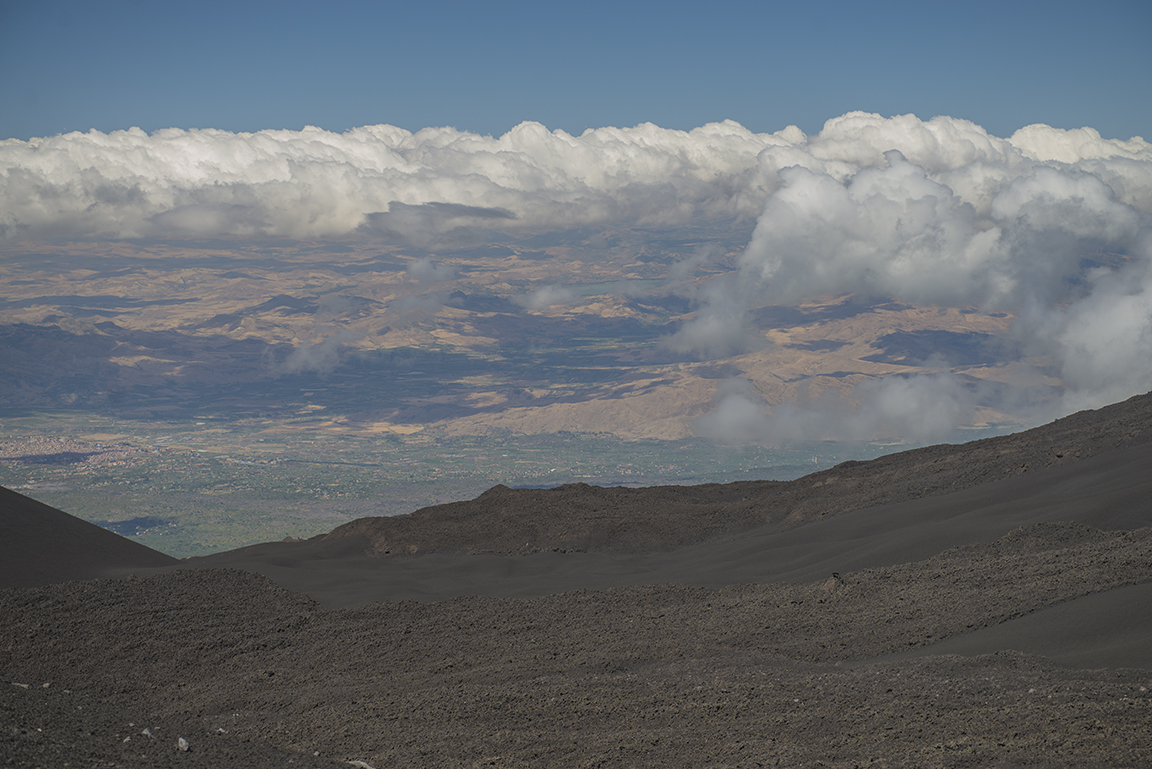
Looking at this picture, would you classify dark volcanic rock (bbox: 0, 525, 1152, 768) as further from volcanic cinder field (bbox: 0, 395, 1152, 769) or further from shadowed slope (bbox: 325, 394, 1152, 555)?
shadowed slope (bbox: 325, 394, 1152, 555)

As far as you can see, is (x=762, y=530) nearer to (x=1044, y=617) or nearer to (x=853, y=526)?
(x=853, y=526)

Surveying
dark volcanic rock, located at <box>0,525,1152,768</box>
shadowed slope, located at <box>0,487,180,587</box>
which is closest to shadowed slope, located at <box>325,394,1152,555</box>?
shadowed slope, located at <box>0,487,180,587</box>

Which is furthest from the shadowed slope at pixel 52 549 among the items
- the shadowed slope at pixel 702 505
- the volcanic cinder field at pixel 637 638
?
the shadowed slope at pixel 702 505

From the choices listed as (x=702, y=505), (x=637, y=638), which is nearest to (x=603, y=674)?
(x=637, y=638)

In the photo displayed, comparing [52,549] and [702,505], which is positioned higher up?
[52,549]

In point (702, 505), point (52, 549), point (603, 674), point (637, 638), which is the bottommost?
point (603, 674)

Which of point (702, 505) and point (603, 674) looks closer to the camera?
point (603, 674)

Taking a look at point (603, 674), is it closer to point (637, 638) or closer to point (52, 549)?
point (637, 638)
